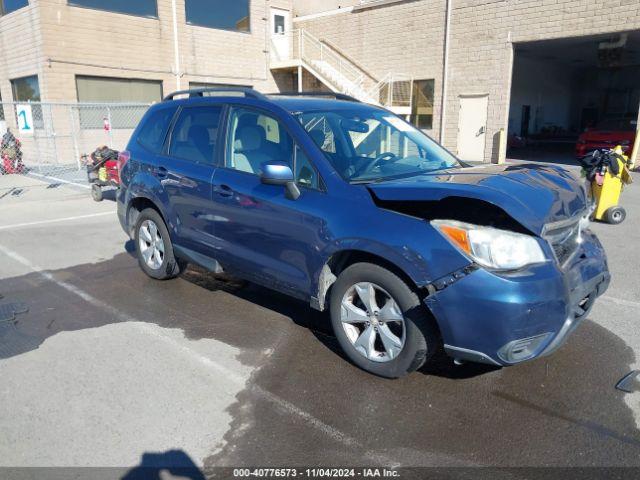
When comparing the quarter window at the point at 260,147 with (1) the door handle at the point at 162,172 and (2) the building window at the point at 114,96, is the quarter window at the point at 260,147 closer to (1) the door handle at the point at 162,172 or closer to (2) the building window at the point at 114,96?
(1) the door handle at the point at 162,172

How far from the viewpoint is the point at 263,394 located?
3381 mm

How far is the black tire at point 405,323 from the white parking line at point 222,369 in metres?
0.61

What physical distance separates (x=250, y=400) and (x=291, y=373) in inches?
16.7

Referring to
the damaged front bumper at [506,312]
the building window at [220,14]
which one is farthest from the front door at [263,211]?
the building window at [220,14]

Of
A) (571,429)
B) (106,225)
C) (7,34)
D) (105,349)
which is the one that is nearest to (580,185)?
(571,429)

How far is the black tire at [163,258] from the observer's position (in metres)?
5.25

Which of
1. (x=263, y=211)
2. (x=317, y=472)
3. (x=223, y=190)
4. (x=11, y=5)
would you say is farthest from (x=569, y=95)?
(x=317, y=472)

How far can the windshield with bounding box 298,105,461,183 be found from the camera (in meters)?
3.85

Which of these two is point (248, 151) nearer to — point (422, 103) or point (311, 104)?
point (311, 104)

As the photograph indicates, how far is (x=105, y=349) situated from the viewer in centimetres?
401

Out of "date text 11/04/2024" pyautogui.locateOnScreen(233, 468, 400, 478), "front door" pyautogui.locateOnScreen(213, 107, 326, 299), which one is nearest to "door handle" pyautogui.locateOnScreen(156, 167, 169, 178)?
"front door" pyautogui.locateOnScreen(213, 107, 326, 299)

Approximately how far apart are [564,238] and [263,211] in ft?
7.10

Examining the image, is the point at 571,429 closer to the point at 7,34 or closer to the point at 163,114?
the point at 163,114

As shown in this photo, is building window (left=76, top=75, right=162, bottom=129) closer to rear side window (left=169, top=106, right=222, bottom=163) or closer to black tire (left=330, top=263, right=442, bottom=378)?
rear side window (left=169, top=106, right=222, bottom=163)
